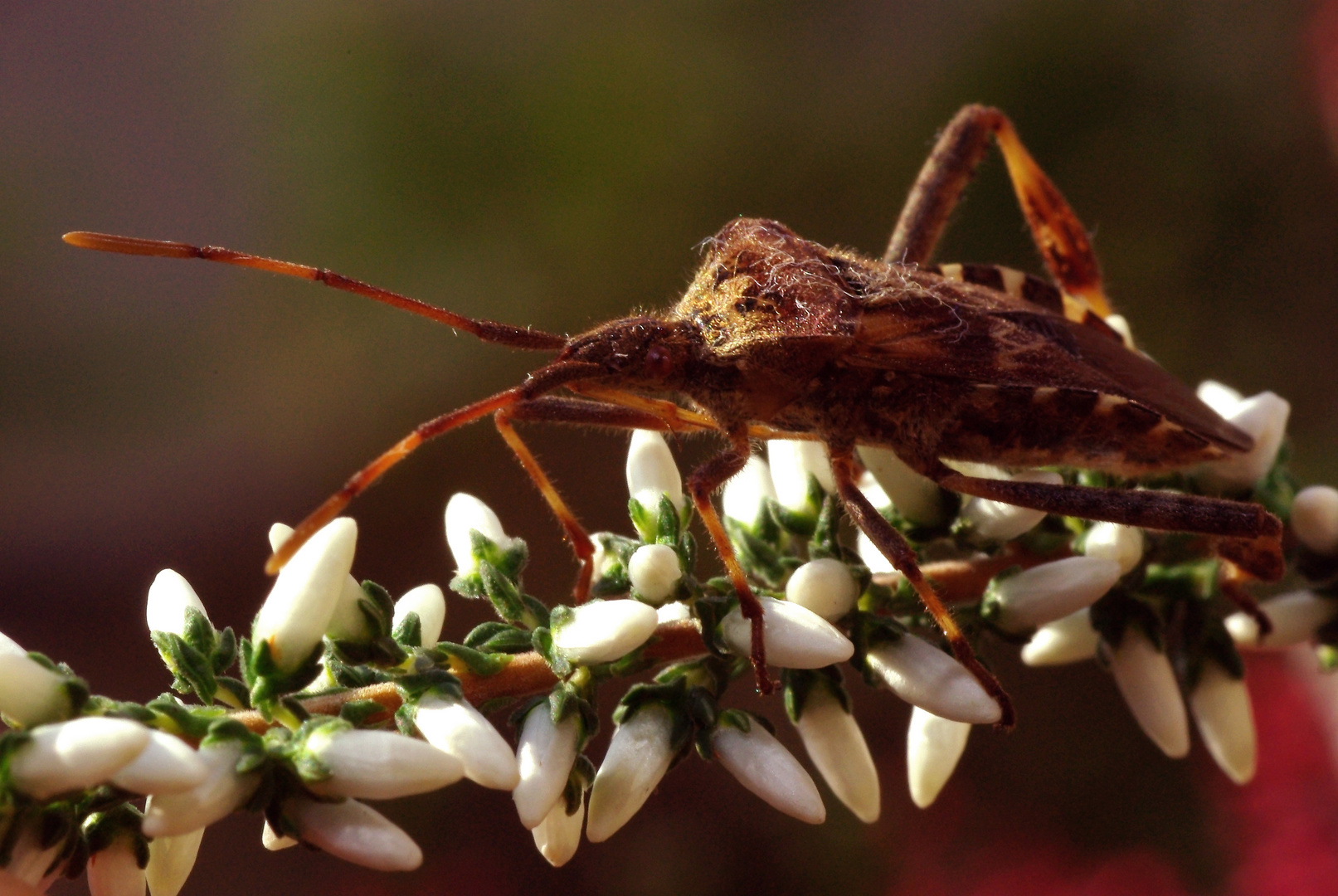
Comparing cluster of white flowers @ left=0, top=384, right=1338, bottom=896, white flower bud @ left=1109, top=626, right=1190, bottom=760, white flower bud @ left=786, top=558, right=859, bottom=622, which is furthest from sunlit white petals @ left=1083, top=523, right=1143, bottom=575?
white flower bud @ left=786, top=558, right=859, bottom=622

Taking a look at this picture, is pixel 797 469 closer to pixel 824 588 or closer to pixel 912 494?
pixel 912 494

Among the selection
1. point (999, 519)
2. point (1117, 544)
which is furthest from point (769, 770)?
point (1117, 544)

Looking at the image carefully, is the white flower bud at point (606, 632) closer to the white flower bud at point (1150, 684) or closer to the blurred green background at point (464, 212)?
the white flower bud at point (1150, 684)

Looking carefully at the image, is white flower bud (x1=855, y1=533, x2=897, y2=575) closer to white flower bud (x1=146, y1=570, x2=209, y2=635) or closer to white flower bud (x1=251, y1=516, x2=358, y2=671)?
white flower bud (x1=251, y1=516, x2=358, y2=671)

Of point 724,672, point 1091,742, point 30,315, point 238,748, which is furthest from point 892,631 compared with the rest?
point 30,315

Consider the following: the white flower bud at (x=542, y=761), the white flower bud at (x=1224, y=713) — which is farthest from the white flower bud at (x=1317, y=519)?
the white flower bud at (x=542, y=761)

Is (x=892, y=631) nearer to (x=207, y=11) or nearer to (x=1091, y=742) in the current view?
(x=1091, y=742)
